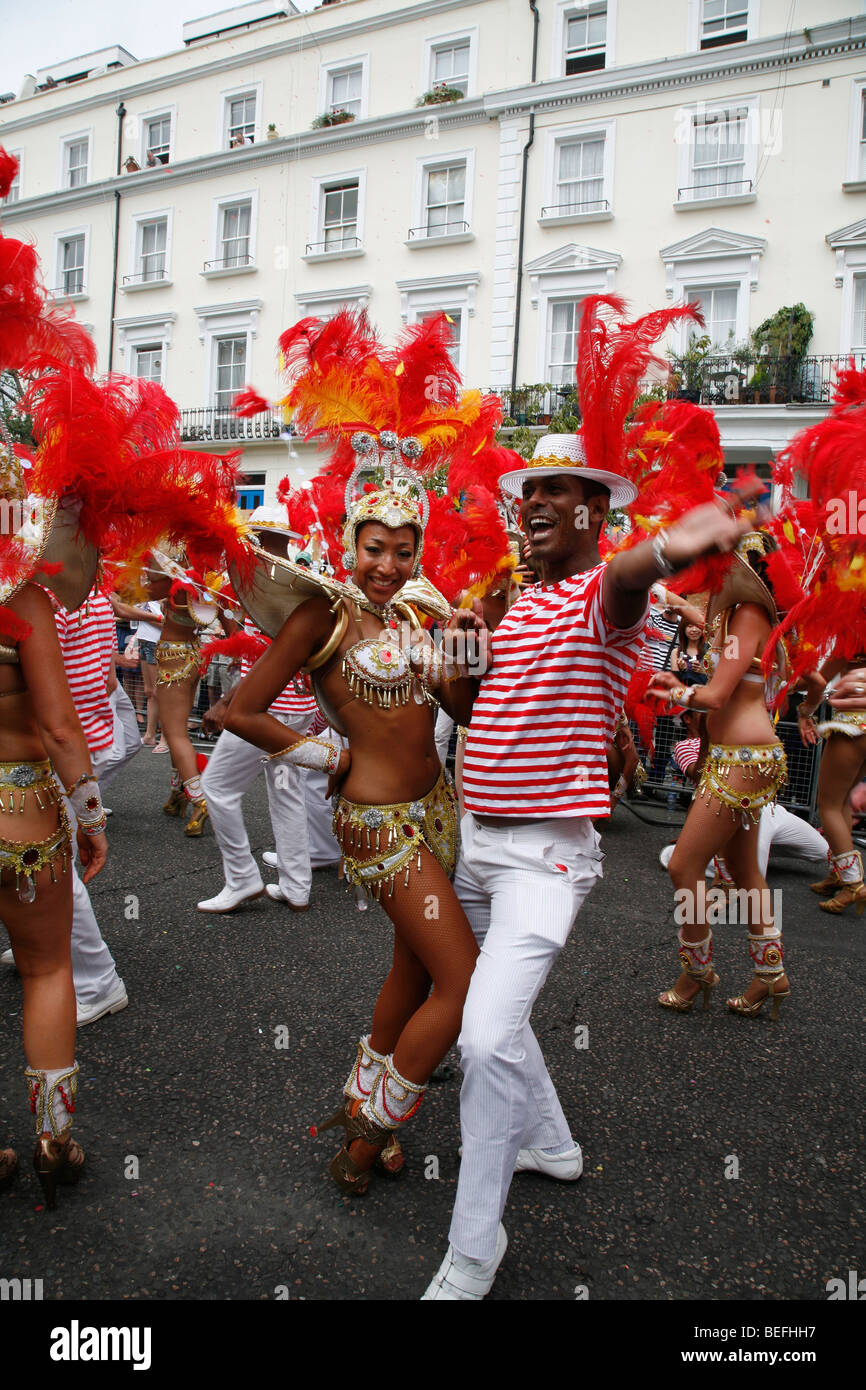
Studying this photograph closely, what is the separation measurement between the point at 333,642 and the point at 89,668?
2279 mm

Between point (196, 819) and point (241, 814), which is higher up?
point (241, 814)

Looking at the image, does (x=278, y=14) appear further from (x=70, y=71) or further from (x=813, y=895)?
(x=813, y=895)

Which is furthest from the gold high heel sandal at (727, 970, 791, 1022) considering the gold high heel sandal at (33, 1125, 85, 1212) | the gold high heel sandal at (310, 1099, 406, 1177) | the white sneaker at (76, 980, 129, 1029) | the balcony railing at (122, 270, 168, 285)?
the balcony railing at (122, 270, 168, 285)

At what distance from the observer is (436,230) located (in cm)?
2017

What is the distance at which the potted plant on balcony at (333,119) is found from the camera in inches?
830

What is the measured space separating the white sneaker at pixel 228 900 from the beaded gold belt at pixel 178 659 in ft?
6.69

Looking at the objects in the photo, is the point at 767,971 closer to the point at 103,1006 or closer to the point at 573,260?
the point at 103,1006

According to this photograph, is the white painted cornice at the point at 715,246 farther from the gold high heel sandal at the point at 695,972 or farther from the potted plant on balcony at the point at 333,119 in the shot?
the gold high heel sandal at the point at 695,972

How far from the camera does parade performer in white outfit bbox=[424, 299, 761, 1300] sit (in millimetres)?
2010

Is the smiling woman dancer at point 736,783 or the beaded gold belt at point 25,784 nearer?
the beaded gold belt at point 25,784

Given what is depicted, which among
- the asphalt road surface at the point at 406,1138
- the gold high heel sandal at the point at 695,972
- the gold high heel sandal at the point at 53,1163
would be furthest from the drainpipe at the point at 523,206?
the gold high heel sandal at the point at 53,1163

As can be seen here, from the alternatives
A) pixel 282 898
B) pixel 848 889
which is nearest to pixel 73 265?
pixel 282 898

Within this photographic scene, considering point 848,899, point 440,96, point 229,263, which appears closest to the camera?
point 848,899

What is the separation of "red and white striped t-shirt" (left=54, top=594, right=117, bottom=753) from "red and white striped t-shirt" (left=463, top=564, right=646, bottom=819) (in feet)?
8.15
